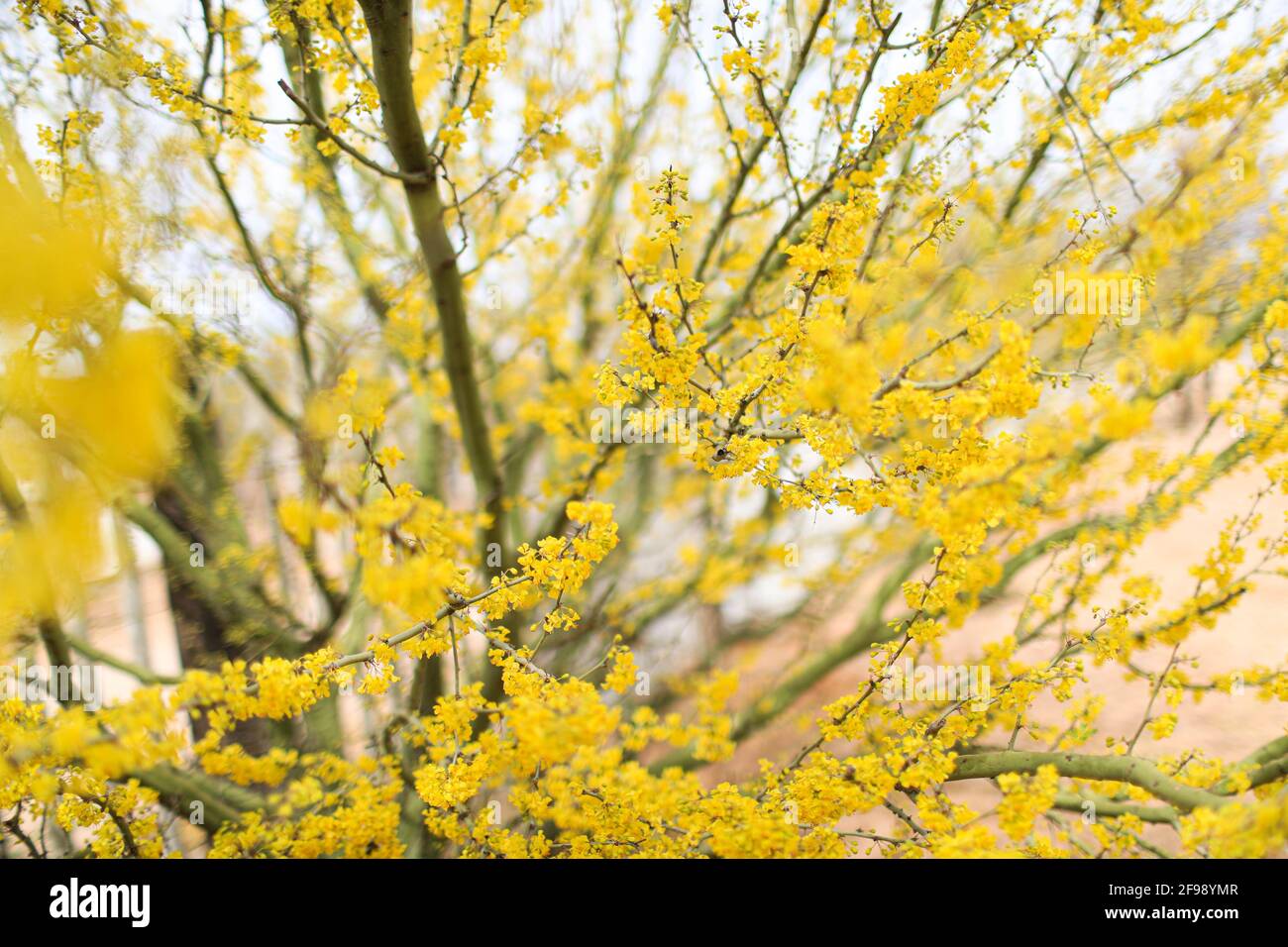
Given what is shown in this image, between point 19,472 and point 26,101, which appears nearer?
point 19,472

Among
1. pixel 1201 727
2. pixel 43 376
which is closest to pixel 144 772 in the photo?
pixel 43 376

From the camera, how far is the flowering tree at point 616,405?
1.77m

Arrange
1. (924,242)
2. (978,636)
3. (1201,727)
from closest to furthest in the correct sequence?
(924,242)
(1201,727)
(978,636)

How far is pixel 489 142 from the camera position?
162 inches

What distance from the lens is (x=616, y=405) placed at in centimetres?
225

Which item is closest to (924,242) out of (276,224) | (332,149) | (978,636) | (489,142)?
(332,149)

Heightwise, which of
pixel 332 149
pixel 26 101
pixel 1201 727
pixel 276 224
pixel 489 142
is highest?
pixel 489 142

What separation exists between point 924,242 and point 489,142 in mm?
3097

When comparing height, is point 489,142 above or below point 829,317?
above

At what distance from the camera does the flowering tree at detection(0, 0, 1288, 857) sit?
1767 millimetres

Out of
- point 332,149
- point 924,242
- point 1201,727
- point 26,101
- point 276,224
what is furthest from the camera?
point 1201,727
